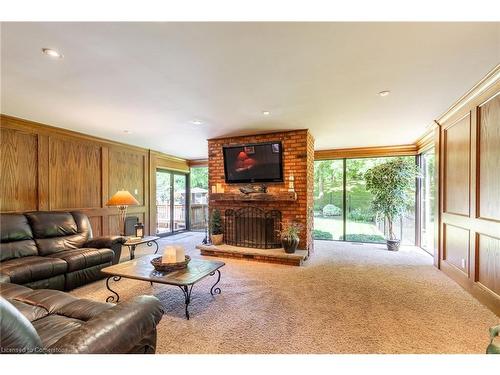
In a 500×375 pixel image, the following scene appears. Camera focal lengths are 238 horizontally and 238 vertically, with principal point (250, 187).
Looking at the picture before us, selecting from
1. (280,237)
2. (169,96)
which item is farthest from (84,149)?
(280,237)

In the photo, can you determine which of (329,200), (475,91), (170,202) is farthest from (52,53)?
(329,200)

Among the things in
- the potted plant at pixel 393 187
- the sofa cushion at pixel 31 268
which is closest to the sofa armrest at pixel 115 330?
the sofa cushion at pixel 31 268

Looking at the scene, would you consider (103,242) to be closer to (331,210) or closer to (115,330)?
(115,330)

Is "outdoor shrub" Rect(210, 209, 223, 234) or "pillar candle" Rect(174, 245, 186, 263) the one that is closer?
"pillar candle" Rect(174, 245, 186, 263)

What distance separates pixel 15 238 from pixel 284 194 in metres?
3.87

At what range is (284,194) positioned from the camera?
432 cm

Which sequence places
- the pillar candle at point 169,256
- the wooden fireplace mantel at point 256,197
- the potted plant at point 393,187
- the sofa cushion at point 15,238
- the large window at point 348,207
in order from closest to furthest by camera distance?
1. the pillar candle at point 169,256
2. the sofa cushion at point 15,238
3. the wooden fireplace mantel at point 256,197
4. the potted plant at point 393,187
5. the large window at point 348,207

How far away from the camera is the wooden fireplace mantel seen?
4289 mm

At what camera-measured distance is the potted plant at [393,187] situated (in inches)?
195

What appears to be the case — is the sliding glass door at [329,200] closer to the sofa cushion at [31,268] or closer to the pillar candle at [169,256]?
the pillar candle at [169,256]

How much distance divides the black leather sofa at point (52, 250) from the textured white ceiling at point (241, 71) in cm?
154

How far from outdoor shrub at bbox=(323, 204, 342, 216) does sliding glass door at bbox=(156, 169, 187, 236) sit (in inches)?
170

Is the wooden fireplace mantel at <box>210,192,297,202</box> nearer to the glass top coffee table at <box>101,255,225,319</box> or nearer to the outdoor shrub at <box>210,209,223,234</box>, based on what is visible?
the outdoor shrub at <box>210,209,223,234</box>

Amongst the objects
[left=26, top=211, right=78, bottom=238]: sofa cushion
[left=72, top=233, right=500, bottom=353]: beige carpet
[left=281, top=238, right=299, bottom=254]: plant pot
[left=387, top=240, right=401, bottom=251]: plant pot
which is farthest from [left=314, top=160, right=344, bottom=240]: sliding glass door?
[left=26, top=211, right=78, bottom=238]: sofa cushion
